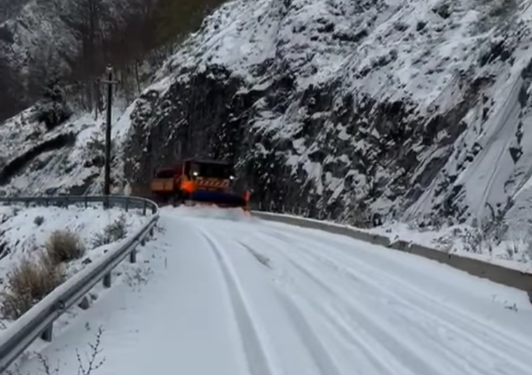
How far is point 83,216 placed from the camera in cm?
2781

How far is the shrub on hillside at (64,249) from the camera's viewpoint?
14339 millimetres

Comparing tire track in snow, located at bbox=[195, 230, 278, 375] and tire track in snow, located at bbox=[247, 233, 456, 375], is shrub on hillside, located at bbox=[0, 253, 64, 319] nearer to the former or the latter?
tire track in snow, located at bbox=[195, 230, 278, 375]

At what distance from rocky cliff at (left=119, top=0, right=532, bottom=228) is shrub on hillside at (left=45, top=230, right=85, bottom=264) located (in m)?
8.86

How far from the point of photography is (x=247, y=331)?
7.43 m

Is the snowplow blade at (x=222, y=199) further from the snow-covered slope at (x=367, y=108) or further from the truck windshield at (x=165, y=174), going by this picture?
the truck windshield at (x=165, y=174)

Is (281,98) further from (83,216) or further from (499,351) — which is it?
(499,351)

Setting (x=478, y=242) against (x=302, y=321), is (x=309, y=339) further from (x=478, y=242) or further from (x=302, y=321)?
(x=478, y=242)

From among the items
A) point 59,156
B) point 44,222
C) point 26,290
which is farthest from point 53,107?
point 26,290

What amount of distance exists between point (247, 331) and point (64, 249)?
27.2 ft

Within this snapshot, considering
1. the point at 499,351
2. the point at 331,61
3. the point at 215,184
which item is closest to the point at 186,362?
the point at 499,351

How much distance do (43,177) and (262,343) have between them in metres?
54.5

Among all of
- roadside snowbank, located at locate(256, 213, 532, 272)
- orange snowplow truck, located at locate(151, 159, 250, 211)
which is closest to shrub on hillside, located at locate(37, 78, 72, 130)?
orange snowplow truck, located at locate(151, 159, 250, 211)

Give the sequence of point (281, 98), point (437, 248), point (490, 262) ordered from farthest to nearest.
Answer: point (281, 98) → point (437, 248) → point (490, 262)

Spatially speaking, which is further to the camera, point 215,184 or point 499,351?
point 215,184
